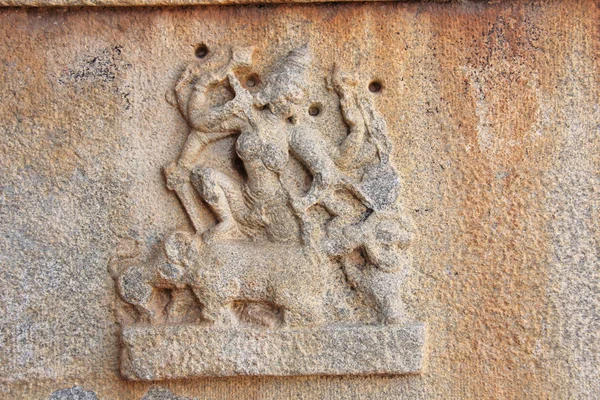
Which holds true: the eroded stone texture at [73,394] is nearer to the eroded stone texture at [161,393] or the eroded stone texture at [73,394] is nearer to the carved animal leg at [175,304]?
the eroded stone texture at [161,393]

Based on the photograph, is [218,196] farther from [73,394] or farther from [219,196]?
[73,394]

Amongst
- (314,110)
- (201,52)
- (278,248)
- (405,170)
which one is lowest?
(278,248)

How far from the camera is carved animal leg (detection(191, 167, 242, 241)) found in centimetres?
208

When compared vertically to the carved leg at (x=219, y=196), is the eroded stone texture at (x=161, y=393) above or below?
below

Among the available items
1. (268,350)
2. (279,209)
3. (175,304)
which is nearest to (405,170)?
(279,209)

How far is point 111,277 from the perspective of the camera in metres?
2.17

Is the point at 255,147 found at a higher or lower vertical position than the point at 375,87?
lower

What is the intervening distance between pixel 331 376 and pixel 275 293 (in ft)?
1.21

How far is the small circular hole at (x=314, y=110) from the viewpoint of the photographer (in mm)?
2164

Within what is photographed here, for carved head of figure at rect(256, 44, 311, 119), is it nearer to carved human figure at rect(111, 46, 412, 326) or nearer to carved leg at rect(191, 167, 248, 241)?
carved human figure at rect(111, 46, 412, 326)

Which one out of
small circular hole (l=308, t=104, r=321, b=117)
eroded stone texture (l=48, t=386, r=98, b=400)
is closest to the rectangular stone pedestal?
eroded stone texture (l=48, t=386, r=98, b=400)

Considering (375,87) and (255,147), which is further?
(375,87)

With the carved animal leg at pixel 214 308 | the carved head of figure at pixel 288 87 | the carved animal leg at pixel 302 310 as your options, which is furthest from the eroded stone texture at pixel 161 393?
the carved head of figure at pixel 288 87

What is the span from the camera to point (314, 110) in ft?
7.14
